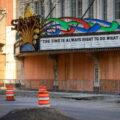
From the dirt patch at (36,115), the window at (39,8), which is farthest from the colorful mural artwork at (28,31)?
the dirt patch at (36,115)

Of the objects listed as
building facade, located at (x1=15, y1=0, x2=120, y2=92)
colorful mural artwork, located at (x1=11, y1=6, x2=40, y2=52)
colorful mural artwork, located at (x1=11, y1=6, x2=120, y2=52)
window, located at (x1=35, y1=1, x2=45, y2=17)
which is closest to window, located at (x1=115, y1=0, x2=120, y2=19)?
building facade, located at (x1=15, y1=0, x2=120, y2=92)

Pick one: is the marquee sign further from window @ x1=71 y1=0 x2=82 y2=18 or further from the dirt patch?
the dirt patch

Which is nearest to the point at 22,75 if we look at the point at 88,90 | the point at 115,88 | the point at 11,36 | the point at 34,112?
the point at 11,36

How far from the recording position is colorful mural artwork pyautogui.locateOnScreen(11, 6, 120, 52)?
2895 centimetres

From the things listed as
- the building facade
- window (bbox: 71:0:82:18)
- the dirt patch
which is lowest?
the dirt patch

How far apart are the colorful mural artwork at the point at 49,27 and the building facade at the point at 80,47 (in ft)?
0.23

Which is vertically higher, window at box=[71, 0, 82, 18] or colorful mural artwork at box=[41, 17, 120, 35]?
window at box=[71, 0, 82, 18]

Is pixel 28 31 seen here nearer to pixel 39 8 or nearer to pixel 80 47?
pixel 39 8

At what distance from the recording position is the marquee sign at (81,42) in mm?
27891

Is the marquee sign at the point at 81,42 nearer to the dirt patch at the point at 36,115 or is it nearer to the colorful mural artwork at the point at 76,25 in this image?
the colorful mural artwork at the point at 76,25

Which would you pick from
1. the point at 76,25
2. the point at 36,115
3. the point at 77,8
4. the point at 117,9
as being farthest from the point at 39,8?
the point at 36,115

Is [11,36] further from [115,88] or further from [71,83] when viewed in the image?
[115,88]

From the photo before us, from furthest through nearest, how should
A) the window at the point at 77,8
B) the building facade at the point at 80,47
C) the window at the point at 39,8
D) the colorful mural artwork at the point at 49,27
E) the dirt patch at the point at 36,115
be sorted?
1. the window at the point at 39,8
2. the window at the point at 77,8
3. the colorful mural artwork at the point at 49,27
4. the building facade at the point at 80,47
5. the dirt patch at the point at 36,115

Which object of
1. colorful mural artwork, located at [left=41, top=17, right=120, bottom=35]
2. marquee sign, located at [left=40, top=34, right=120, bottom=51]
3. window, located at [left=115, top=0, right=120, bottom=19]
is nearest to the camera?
marquee sign, located at [left=40, top=34, right=120, bottom=51]
